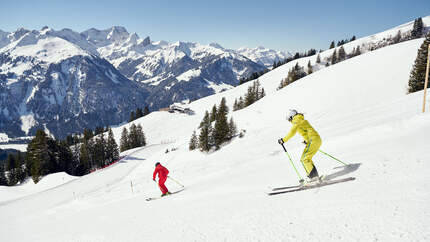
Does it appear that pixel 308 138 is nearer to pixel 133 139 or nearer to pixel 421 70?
pixel 421 70

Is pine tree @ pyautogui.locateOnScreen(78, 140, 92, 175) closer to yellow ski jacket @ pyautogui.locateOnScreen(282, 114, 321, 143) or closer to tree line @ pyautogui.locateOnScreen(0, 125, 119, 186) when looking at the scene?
tree line @ pyautogui.locateOnScreen(0, 125, 119, 186)

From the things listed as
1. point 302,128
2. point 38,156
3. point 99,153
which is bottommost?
point 99,153

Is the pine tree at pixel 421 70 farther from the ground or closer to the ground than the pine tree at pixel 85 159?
farther from the ground

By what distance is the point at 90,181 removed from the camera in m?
37.8

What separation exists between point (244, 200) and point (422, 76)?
3941cm

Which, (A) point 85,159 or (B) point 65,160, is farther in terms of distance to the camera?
(A) point 85,159

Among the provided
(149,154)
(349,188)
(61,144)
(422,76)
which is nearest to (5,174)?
(61,144)

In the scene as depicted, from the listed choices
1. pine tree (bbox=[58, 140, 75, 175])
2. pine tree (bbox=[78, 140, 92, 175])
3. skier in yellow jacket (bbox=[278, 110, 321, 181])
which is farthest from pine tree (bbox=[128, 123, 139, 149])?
skier in yellow jacket (bbox=[278, 110, 321, 181])

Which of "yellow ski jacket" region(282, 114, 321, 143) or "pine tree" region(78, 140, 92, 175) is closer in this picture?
"yellow ski jacket" region(282, 114, 321, 143)

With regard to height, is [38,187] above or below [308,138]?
below

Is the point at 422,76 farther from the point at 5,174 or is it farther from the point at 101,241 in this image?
the point at 5,174

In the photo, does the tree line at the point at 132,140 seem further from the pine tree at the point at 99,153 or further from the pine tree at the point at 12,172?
the pine tree at the point at 12,172

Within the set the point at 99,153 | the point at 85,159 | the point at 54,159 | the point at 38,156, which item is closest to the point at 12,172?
the point at 85,159

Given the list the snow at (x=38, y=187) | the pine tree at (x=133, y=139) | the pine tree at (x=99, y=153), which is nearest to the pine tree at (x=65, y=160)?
the pine tree at (x=99, y=153)
